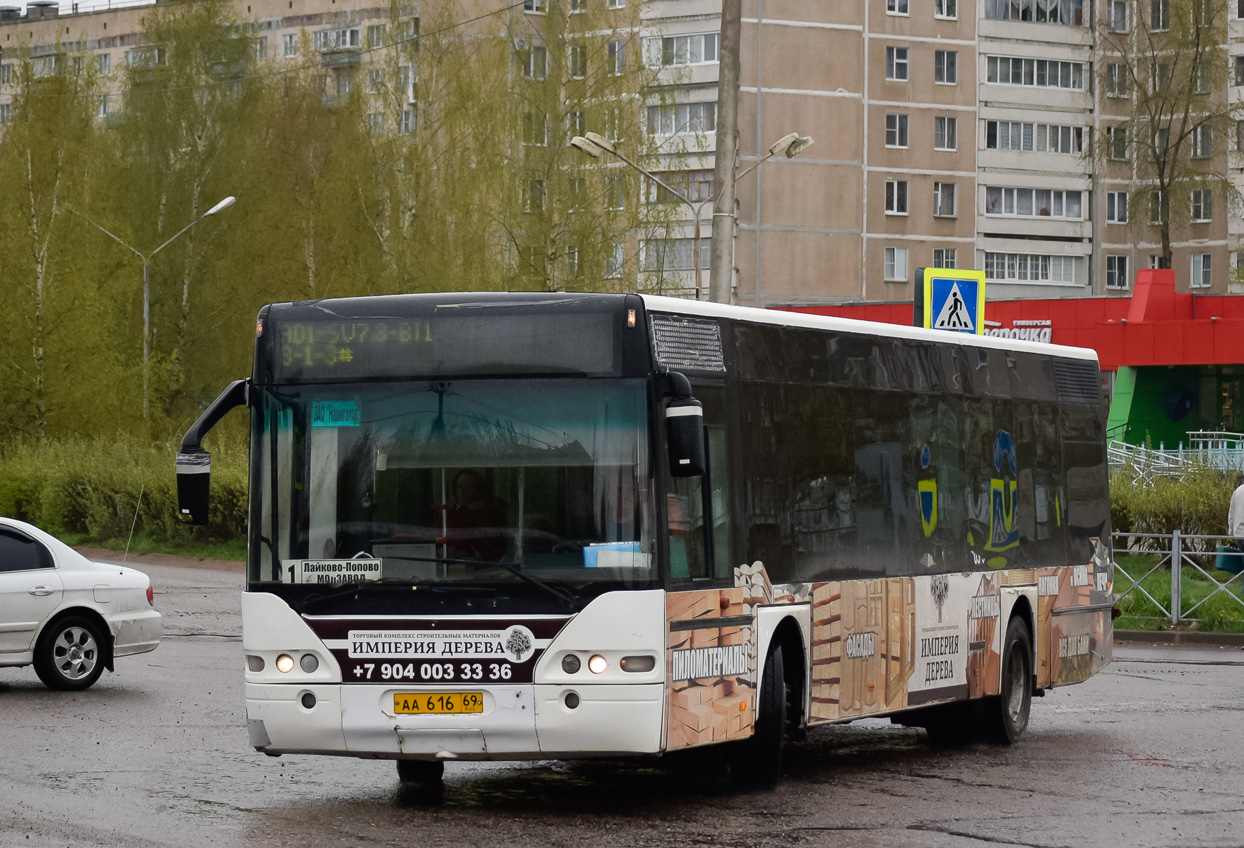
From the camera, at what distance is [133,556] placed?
41.4m

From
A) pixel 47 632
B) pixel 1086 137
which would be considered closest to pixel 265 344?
pixel 47 632

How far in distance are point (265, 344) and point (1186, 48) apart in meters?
76.1

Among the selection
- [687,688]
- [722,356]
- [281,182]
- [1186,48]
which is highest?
[1186,48]

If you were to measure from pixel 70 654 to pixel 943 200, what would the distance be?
73.6m

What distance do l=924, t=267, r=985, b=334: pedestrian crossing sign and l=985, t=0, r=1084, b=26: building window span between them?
2764 inches

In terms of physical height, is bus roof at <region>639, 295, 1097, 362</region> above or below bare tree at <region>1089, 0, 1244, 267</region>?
below

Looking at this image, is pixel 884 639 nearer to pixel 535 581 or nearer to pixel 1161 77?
pixel 535 581

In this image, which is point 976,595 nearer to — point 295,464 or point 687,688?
point 687,688

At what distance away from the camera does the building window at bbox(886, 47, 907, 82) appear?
85.5m

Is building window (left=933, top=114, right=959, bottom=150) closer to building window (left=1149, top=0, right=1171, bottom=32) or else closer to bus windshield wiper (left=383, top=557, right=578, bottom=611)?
building window (left=1149, top=0, right=1171, bottom=32)

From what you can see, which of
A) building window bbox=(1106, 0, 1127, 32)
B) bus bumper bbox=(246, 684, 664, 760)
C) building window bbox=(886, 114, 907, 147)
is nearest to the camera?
bus bumper bbox=(246, 684, 664, 760)

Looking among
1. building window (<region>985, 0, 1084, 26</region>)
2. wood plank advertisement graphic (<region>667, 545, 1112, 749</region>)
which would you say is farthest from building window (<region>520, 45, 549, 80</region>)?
wood plank advertisement graphic (<region>667, 545, 1112, 749</region>)

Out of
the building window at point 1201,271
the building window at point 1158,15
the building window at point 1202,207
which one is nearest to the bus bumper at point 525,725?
the building window at point 1158,15

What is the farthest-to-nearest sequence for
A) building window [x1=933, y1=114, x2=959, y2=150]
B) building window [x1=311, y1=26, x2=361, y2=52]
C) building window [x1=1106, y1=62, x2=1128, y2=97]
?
building window [x1=311, y1=26, x2=361, y2=52] < building window [x1=1106, y1=62, x2=1128, y2=97] < building window [x1=933, y1=114, x2=959, y2=150]
